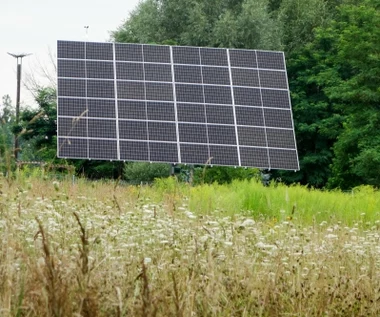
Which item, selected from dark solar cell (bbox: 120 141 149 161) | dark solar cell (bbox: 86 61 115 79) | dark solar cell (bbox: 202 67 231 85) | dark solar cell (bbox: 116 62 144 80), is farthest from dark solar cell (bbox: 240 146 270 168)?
dark solar cell (bbox: 86 61 115 79)

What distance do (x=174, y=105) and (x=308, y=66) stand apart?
15.2m

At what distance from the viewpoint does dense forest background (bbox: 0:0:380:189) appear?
30.7 m

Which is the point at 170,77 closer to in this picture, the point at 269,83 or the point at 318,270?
the point at 269,83

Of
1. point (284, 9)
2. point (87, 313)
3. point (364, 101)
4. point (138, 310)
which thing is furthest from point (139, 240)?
point (284, 9)

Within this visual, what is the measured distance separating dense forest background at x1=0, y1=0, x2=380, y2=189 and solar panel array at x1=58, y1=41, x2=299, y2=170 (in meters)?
2.65

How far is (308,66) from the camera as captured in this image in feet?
137

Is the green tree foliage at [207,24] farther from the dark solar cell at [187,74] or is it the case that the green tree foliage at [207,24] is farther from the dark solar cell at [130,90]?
the dark solar cell at [130,90]

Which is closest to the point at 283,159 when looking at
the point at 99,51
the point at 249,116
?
the point at 249,116

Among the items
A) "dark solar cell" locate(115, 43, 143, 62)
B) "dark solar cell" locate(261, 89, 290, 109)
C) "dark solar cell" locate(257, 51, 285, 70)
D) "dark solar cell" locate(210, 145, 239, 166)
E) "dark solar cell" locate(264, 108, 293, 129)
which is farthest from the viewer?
"dark solar cell" locate(257, 51, 285, 70)

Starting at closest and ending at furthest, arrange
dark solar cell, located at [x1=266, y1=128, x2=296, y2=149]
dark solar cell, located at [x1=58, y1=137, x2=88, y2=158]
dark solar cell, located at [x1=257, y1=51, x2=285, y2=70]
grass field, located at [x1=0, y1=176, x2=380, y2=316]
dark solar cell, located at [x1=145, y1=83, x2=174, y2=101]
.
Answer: grass field, located at [x1=0, y1=176, x2=380, y2=316] → dark solar cell, located at [x1=58, y1=137, x2=88, y2=158] → dark solar cell, located at [x1=266, y1=128, x2=296, y2=149] → dark solar cell, located at [x1=145, y1=83, x2=174, y2=101] → dark solar cell, located at [x1=257, y1=51, x2=285, y2=70]

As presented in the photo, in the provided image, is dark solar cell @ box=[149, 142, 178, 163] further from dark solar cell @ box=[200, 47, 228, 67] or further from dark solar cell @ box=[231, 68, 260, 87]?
dark solar cell @ box=[200, 47, 228, 67]

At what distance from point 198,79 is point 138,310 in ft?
79.9

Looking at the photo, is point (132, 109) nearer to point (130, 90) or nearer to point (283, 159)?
point (130, 90)

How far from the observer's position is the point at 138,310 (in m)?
4.65
